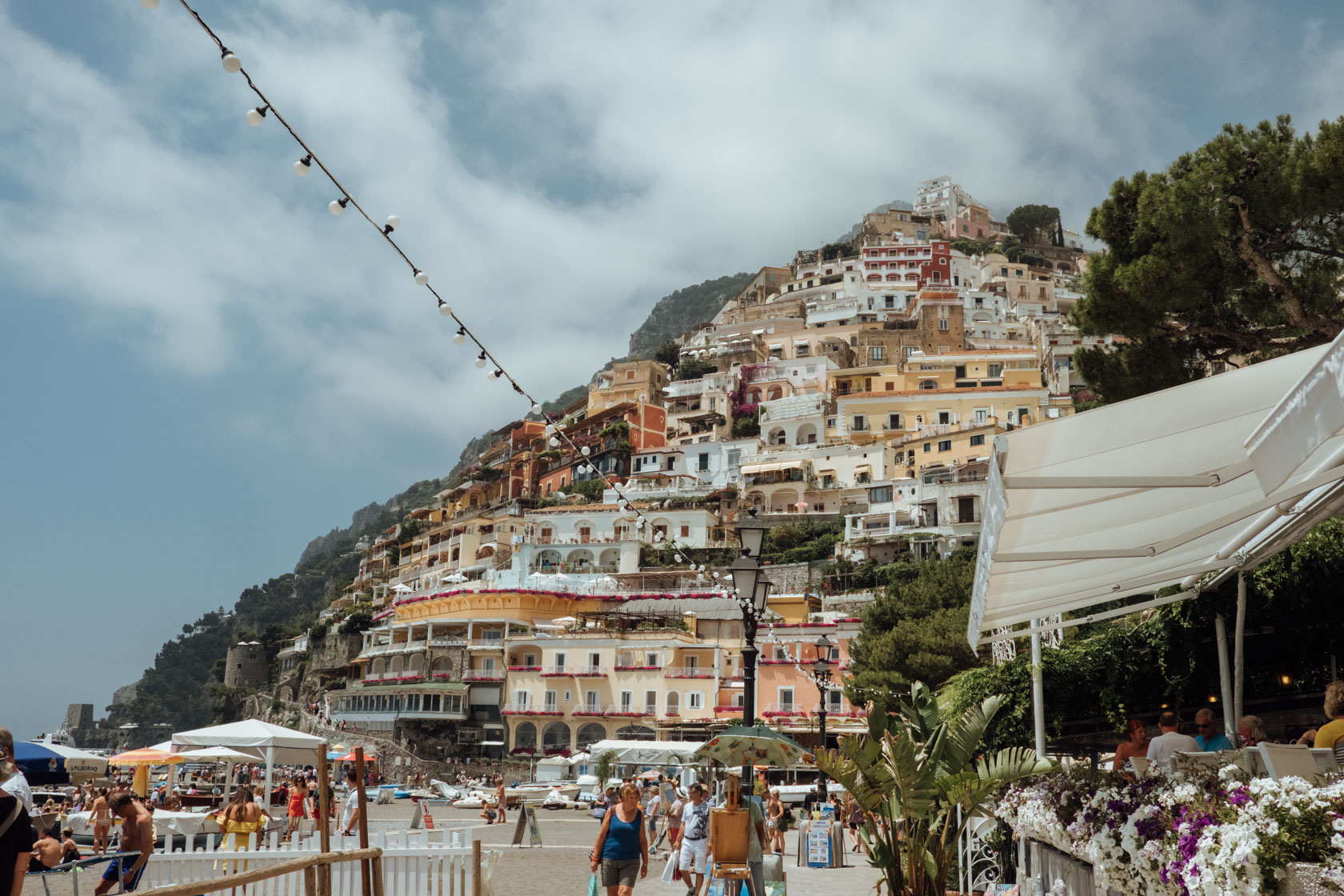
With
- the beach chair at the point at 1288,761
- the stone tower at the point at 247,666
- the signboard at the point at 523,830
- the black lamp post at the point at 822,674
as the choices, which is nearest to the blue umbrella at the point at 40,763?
the signboard at the point at 523,830

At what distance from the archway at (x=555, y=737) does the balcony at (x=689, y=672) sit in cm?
602

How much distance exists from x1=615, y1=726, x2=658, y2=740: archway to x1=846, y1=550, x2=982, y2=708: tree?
12946mm

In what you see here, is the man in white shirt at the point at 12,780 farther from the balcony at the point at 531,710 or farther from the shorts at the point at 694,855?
the balcony at the point at 531,710

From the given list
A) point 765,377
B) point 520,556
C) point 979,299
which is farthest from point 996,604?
point 979,299

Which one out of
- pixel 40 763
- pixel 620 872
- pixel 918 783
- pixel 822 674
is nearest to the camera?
pixel 918 783

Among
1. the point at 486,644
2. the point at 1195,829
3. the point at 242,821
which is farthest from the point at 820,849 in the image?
the point at 486,644

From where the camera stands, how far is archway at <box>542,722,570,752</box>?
50312 mm

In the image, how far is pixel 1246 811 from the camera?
429 cm

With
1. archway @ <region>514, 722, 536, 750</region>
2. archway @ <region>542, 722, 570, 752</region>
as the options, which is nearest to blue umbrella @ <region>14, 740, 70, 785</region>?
archway @ <region>542, 722, 570, 752</region>

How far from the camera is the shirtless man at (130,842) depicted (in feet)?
29.3

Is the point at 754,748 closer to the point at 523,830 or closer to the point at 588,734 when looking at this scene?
the point at 523,830

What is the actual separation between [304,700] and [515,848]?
212 ft

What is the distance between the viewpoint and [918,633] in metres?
32.2

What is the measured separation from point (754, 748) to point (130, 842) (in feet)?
19.8
